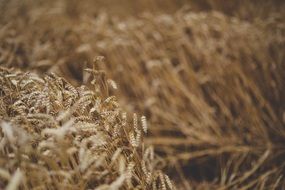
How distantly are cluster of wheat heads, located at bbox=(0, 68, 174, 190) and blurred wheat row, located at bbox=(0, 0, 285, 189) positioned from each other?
585 millimetres

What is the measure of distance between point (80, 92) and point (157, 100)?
0.96m

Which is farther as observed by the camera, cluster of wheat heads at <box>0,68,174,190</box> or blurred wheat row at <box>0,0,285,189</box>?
blurred wheat row at <box>0,0,285,189</box>

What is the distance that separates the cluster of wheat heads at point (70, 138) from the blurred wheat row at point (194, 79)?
58 cm

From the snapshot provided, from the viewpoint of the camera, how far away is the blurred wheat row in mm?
1818

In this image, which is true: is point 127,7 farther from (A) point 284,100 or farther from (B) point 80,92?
(B) point 80,92

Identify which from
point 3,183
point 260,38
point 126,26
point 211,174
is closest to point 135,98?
point 126,26

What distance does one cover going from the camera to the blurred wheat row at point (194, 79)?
5.97ft

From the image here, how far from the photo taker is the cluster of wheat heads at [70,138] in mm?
912

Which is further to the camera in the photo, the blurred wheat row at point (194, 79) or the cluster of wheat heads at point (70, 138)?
the blurred wheat row at point (194, 79)

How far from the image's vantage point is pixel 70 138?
100 centimetres

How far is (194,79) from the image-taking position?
6.74ft

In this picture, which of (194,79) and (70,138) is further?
(194,79)

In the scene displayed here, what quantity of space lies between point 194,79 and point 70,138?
3.93 ft

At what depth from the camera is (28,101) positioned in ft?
3.55
